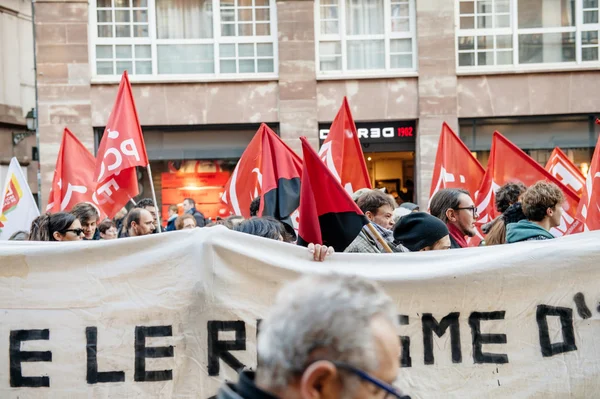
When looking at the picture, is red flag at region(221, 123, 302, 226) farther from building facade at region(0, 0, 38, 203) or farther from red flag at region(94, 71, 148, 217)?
building facade at region(0, 0, 38, 203)

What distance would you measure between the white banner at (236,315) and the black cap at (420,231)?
2.20 ft

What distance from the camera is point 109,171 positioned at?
7934 millimetres

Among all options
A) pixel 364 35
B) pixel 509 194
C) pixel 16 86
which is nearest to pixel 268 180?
pixel 509 194

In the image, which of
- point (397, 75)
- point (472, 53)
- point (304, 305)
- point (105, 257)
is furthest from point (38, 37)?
point (304, 305)

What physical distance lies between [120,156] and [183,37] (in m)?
8.71

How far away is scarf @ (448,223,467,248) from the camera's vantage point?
18.2 feet

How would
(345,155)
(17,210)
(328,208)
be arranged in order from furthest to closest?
1. (17,210)
2. (345,155)
3. (328,208)

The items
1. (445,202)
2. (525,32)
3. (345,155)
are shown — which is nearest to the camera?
(445,202)

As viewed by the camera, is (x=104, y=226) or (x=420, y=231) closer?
(x=420, y=231)

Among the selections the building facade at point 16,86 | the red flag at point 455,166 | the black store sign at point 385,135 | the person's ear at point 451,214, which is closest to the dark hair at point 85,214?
the person's ear at point 451,214

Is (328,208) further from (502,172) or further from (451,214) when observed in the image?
(502,172)

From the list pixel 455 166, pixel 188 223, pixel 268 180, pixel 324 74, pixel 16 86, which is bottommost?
pixel 188 223

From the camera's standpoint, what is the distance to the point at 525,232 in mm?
5016

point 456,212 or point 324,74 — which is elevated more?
point 324,74
